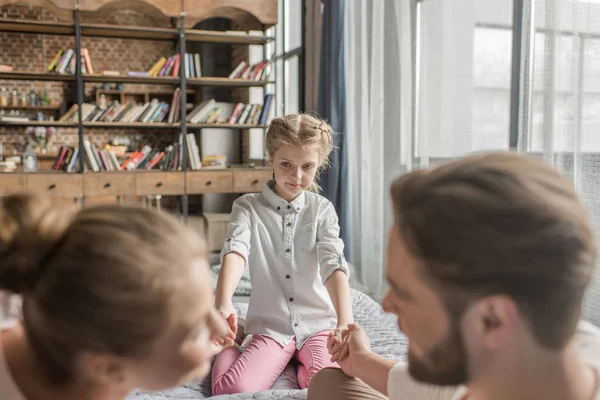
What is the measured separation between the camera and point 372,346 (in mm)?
1866

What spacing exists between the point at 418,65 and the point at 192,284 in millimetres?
2575

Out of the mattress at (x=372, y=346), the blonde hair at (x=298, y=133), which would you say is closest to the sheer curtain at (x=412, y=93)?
the mattress at (x=372, y=346)

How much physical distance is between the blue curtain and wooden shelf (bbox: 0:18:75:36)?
6.57 feet

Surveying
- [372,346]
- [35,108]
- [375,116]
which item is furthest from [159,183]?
[35,108]

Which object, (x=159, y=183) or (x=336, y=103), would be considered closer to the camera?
(x=336, y=103)

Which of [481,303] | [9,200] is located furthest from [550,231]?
[9,200]

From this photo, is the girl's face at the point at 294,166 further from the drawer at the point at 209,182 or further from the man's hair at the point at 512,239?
the drawer at the point at 209,182

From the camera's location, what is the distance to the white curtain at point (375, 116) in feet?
10.2

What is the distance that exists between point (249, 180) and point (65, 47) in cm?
365

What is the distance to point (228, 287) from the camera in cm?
152

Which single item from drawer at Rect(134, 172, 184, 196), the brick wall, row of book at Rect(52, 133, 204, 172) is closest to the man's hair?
drawer at Rect(134, 172, 184, 196)

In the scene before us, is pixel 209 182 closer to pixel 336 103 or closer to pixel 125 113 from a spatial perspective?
pixel 125 113

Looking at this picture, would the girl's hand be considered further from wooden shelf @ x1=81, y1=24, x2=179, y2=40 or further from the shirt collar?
wooden shelf @ x1=81, y1=24, x2=179, y2=40

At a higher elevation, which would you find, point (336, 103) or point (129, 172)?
point (336, 103)
